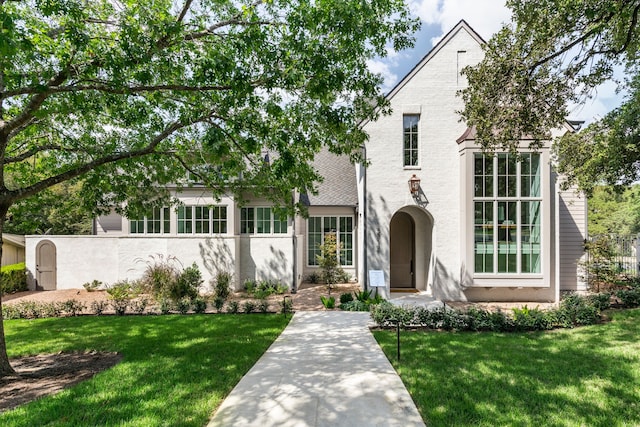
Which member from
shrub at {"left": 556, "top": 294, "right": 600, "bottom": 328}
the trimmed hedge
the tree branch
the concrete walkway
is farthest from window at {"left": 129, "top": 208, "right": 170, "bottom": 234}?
shrub at {"left": 556, "top": 294, "right": 600, "bottom": 328}

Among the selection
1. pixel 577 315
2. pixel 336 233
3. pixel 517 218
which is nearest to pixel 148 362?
pixel 336 233

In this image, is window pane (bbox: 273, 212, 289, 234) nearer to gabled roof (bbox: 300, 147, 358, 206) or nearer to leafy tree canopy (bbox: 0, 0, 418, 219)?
gabled roof (bbox: 300, 147, 358, 206)

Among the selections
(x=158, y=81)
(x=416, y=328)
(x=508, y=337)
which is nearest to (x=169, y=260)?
(x=158, y=81)

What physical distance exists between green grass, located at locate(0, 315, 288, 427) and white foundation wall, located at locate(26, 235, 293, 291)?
4.05m

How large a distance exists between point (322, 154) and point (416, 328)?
1216 cm

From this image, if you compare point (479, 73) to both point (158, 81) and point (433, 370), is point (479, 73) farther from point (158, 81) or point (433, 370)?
point (158, 81)

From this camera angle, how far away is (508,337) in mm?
7445

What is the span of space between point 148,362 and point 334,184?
11.9 meters

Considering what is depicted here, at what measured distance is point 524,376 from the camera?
17.3 ft

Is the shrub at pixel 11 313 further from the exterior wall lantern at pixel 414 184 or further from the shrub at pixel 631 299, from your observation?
the shrub at pixel 631 299

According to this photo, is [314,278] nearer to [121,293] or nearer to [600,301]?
[121,293]

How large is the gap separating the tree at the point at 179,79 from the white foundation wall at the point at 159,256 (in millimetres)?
5766

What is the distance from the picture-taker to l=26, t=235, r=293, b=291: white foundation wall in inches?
522

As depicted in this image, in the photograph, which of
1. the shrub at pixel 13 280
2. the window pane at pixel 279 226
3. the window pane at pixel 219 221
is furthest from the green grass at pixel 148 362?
the shrub at pixel 13 280
